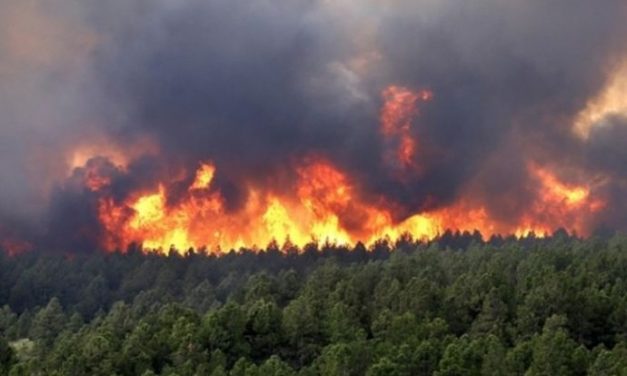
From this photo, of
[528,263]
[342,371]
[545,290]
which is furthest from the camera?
[528,263]

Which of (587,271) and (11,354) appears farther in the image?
(587,271)

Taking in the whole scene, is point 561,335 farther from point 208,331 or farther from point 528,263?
point 528,263

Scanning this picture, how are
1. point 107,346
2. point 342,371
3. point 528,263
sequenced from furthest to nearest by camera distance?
point 528,263
point 107,346
point 342,371

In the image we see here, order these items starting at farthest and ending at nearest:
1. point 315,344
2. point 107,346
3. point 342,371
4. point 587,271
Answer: point 587,271 < point 315,344 < point 107,346 < point 342,371

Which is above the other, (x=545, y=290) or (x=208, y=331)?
(x=545, y=290)

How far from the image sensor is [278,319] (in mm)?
147750

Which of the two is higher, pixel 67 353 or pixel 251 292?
pixel 251 292

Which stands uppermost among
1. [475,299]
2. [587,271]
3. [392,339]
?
[587,271]

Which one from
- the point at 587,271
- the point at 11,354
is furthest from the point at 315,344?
the point at 587,271

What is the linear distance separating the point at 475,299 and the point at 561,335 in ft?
119

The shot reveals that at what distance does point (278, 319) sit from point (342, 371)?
30.5 metres

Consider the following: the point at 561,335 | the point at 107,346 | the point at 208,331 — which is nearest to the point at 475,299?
the point at 561,335

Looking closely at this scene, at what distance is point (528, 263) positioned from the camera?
197 m

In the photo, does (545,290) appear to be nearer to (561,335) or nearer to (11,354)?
(561,335)
